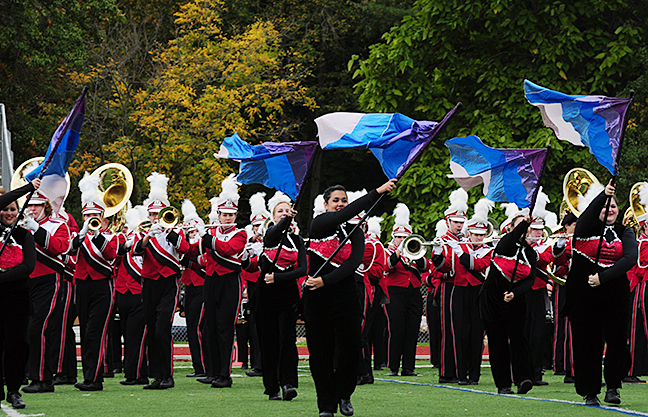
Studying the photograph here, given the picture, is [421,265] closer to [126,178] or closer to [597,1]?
[126,178]

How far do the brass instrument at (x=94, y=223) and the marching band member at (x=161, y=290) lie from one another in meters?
0.52

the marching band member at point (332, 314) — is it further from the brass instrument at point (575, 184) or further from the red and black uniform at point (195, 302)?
the brass instrument at point (575, 184)

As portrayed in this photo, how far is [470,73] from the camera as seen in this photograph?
83.7 ft

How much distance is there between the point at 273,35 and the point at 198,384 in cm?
1968

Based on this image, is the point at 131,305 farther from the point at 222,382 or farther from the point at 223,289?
the point at 222,382

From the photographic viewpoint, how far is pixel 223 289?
12.2 metres

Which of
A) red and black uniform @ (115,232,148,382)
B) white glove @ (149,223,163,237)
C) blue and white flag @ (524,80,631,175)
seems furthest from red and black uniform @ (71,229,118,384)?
blue and white flag @ (524,80,631,175)

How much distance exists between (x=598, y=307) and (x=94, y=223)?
18.2 feet

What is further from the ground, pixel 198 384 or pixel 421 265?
pixel 421 265

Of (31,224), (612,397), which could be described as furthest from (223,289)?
(612,397)

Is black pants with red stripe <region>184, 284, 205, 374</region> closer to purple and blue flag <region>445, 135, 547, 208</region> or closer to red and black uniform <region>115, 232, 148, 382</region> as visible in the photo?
red and black uniform <region>115, 232, 148, 382</region>

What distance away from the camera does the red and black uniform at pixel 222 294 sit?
12.1m

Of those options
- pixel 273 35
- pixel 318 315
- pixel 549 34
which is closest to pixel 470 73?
pixel 549 34

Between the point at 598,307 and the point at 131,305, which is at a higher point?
the point at 131,305
